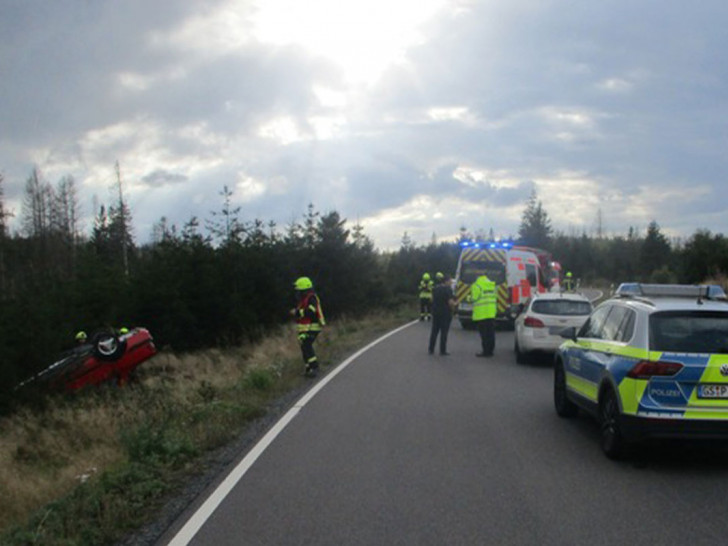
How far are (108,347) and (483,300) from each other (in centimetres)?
812

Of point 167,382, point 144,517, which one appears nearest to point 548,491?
point 144,517

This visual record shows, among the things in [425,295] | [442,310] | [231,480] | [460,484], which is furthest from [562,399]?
[425,295]

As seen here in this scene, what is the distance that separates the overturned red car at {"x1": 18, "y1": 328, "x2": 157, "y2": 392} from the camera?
658 inches

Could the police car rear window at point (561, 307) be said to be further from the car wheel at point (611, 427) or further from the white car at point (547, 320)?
the car wheel at point (611, 427)

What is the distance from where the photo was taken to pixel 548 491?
23.1 ft

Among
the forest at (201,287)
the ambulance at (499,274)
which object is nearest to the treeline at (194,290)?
the forest at (201,287)

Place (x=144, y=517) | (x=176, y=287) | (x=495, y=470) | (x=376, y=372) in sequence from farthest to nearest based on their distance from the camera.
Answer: (x=176, y=287) → (x=376, y=372) → (x=495, y=470) → (x=144, y=517)

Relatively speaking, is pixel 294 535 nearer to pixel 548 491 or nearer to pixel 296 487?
pixel 296 487

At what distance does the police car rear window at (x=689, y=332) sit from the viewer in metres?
8.00

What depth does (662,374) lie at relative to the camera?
308 inches

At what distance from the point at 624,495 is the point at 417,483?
1735 millimetres

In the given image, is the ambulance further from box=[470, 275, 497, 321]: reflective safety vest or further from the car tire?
the car tire

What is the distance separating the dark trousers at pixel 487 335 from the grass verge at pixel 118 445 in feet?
10.9

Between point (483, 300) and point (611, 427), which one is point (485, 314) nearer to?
point (483, 300)
